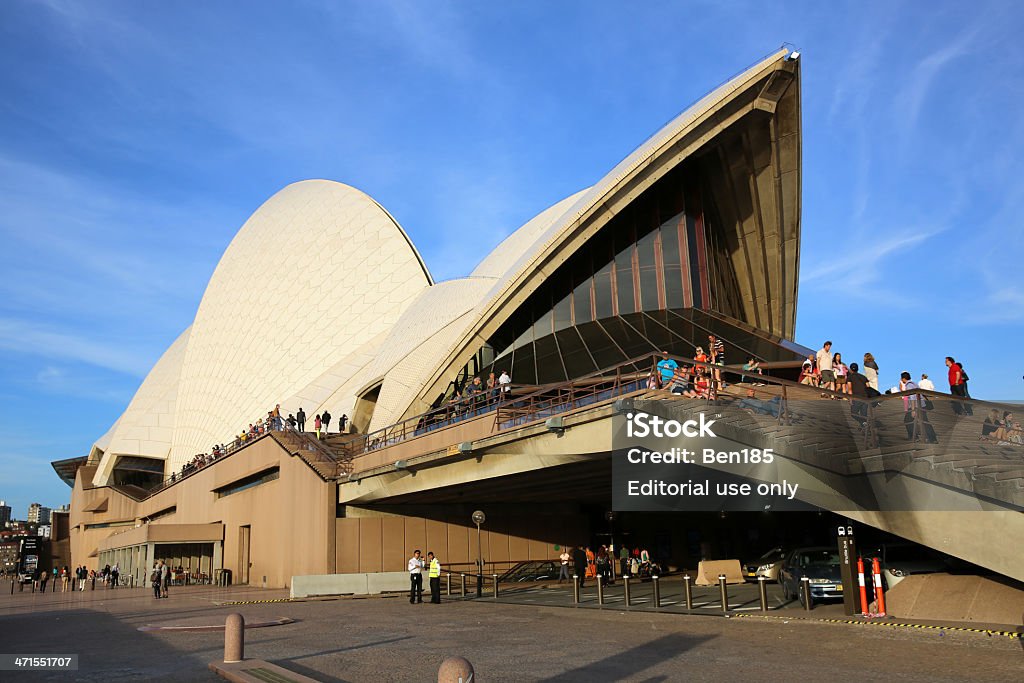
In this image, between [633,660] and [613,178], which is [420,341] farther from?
[633,660]

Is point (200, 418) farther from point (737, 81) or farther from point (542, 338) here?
point (737, 81)

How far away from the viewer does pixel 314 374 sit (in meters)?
44.6

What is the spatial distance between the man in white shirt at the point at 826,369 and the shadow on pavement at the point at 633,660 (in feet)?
24.3

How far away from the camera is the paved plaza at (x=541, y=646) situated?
8.58 m

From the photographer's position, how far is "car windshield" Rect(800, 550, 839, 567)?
15.9 meters

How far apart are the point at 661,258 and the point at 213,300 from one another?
3343 centimetres

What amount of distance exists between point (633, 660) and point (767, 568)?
13.8m

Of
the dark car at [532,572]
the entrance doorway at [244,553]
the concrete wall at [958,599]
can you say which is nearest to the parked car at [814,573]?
the concrete wall at [958,599]

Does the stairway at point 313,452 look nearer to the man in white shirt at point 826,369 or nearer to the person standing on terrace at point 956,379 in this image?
the man in white shirt at point 826,369

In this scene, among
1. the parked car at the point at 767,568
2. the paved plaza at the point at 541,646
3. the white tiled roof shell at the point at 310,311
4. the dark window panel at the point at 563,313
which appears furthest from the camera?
the white tiled roof shell at the point at 310,311

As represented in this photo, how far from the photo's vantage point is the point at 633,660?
9.45 meters

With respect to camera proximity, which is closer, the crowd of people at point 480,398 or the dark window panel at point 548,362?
the crowd of people at point 480,398

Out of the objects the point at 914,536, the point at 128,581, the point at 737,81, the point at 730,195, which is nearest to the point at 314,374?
the point at 128,581

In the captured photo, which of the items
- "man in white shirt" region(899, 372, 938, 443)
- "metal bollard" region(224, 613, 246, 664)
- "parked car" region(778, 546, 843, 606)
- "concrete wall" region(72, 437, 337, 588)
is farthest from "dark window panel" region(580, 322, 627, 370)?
"metal bollard" region(224, 613, 246, 664)
